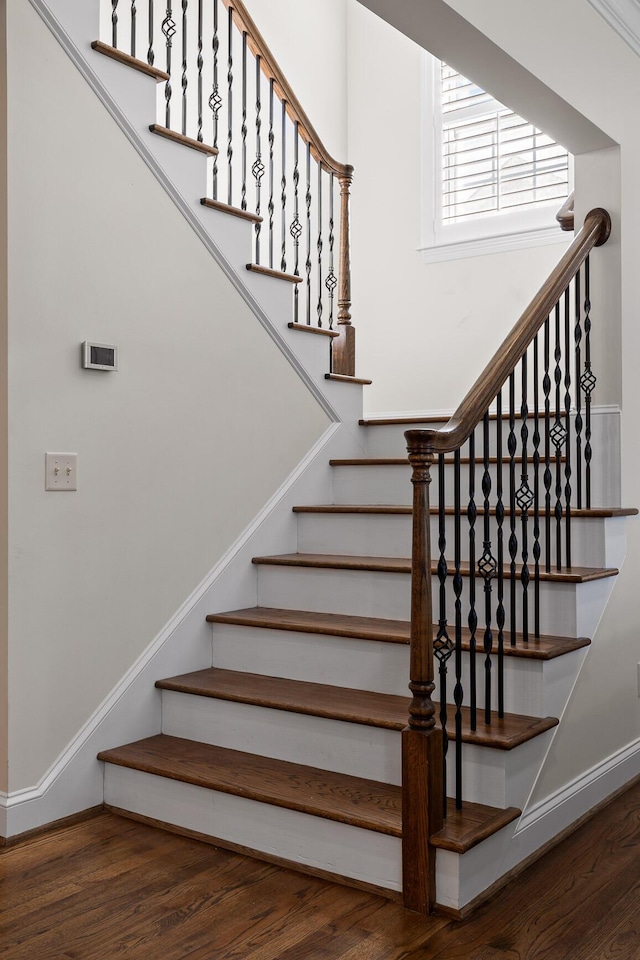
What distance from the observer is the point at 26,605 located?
8.62 feet

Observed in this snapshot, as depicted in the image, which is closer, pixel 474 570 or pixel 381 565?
pixel 474 570

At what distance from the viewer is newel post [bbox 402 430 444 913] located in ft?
7.09

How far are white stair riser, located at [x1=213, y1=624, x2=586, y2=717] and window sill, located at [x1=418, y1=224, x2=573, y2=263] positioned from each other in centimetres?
307

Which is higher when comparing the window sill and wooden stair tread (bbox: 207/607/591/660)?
the window sill

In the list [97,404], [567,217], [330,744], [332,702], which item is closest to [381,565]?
[332,702]

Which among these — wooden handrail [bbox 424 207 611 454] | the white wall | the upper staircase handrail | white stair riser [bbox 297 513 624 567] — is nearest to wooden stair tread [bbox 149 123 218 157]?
the white wall

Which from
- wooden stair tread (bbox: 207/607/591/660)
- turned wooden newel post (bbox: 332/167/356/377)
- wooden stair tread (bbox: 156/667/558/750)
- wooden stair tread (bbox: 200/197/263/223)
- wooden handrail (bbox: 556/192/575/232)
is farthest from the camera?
turned wooden newel post (bbox: 332/167/356/377)

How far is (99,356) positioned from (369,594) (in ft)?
4.18

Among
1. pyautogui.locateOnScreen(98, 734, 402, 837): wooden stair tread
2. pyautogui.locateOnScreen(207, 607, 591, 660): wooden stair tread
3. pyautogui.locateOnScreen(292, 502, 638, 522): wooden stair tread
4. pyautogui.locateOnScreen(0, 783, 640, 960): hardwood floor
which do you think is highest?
pyautogui.locateOnScreen(292, 502, 638, 522): wooden stair tread

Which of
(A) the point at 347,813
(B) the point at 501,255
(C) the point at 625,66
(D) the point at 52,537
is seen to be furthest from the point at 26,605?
(B) the point at 501,255

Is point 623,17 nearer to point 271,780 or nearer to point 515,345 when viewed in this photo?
point 515,345

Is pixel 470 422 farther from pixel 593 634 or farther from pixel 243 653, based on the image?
pixel 243 653

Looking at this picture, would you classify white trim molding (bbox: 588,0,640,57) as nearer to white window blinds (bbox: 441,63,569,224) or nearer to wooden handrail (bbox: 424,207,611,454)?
wooden handrail (bbox: 424,207,611,454)

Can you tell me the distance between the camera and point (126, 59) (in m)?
2.92
